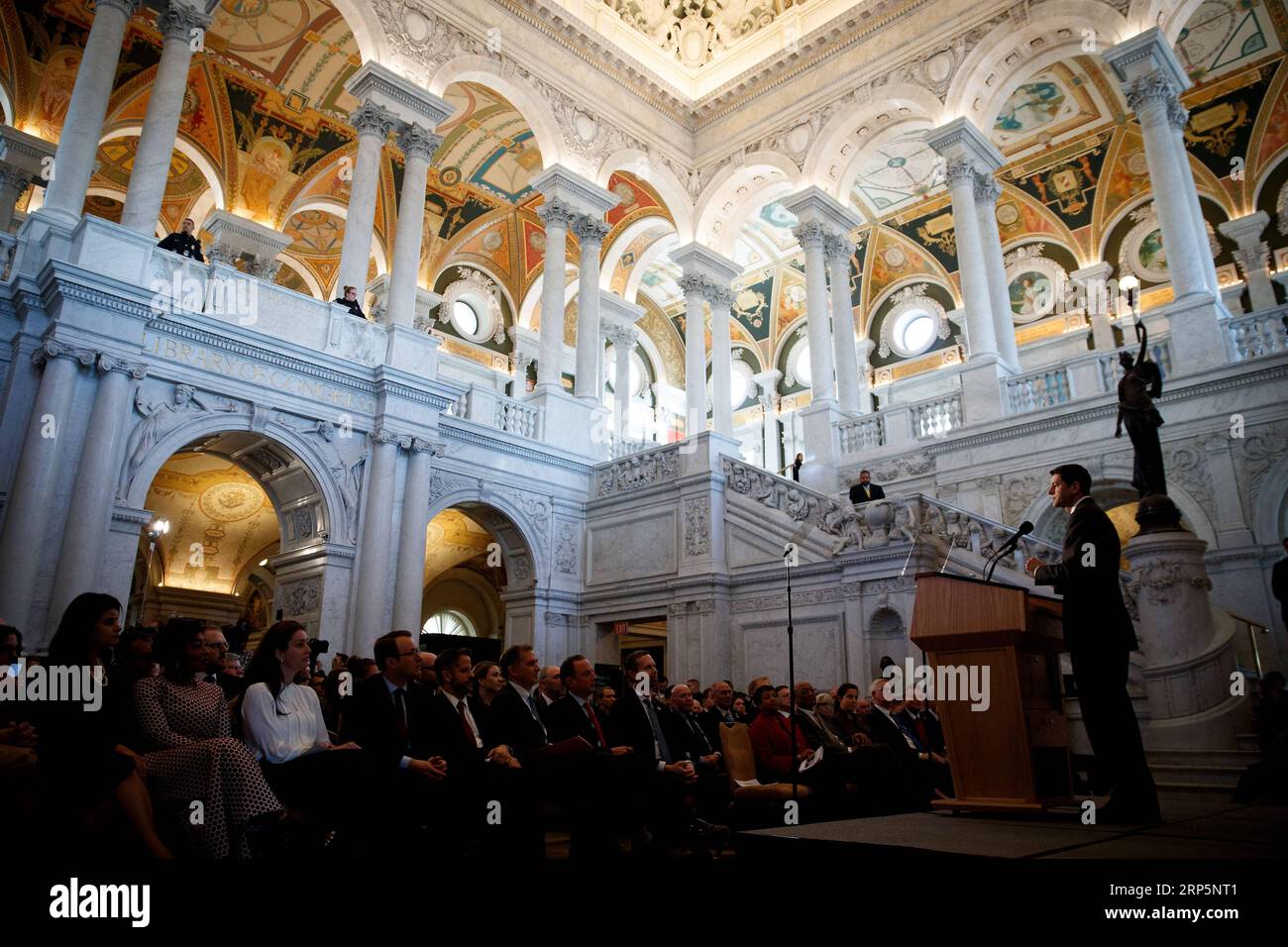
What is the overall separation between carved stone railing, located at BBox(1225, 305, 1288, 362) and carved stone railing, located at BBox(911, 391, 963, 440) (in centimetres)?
368

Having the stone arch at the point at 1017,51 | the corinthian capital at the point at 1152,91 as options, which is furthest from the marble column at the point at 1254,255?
the stone arch at the point at 1017,51

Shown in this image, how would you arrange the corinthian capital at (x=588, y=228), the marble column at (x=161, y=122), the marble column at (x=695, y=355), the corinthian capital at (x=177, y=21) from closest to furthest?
the marble column at (x=161, y=122) → the corinthian capital at (x=177, y=21) → the corinthian capital at (x=588, y=228) → the marble column at (x=695, y=355)

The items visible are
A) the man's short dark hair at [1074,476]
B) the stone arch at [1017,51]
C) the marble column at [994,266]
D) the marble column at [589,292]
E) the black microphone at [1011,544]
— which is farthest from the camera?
the marble column at [589,292]

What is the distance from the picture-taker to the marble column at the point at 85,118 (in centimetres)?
1038

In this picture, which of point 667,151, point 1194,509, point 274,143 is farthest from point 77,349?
point 1194,509

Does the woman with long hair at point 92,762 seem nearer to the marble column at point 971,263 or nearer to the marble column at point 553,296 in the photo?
the marble column at point 553,296

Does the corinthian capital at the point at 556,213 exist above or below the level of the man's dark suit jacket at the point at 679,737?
above

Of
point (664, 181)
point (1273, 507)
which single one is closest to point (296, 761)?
point (1273, 507)

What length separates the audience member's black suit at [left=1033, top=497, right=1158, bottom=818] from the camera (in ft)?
11.9

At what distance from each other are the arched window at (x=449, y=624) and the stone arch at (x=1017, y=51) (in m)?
15.0

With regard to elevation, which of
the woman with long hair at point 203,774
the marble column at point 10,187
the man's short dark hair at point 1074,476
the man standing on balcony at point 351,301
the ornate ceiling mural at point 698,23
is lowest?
the woman with long hair at point 203,774

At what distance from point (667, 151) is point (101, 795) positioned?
1736cm

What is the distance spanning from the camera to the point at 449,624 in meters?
21.2
